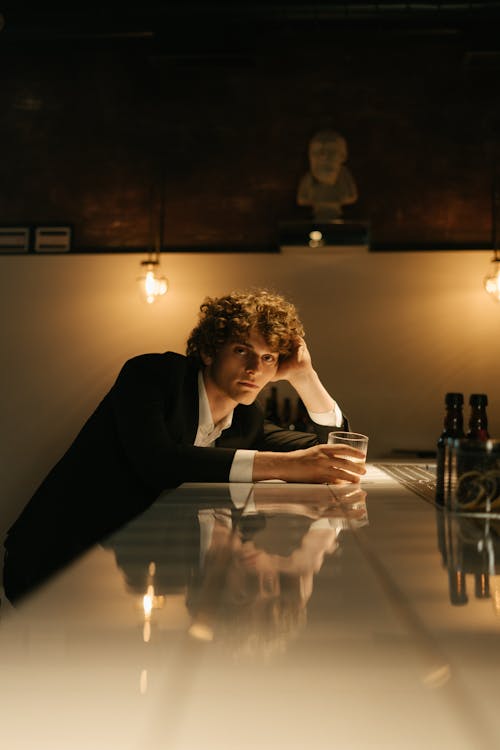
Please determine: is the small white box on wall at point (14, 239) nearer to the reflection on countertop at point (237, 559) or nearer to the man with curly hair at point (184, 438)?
the man with curly hair at point (184, 438)

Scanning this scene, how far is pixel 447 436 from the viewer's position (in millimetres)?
1488

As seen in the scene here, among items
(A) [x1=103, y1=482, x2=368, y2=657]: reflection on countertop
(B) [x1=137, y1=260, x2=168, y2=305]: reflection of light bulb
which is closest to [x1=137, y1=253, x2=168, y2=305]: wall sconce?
(B) [x1=137, y1=260, x2=168, y2=305]: reflection of light bulb

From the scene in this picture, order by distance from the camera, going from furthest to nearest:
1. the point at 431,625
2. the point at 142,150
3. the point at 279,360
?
the point at 142,150, the point at 279,360, the point at 431,625

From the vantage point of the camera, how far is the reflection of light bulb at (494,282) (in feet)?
11.0

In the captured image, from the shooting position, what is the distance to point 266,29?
12.5 feet

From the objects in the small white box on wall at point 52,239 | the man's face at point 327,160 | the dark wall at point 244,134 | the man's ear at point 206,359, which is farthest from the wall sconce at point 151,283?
the man's ear at point 206,359

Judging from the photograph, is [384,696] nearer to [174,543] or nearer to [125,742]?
[125,742]

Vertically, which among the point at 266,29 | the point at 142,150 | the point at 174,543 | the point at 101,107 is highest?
the point at 266,29

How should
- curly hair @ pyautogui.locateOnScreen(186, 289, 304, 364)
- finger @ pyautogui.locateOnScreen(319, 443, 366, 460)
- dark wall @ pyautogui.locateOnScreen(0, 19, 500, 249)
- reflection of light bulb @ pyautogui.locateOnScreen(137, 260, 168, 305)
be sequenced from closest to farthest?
1. finger @ pyautogui.locateOnScreen(319, 443, 366, 460)
2. curly hair @ pyautogui.locateOnScreen(186, 289, 304, 364)
3. reflection of light bulb @ pyautogui.locateOnScreen(137, 260, 168, 305)
4. dark wall @ pyautogui.locateOnScreen(0, 19, 500, 249)

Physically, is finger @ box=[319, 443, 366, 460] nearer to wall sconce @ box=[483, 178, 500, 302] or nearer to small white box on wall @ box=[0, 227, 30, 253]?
wall sconce @ box=[483, 178, 500, 302]

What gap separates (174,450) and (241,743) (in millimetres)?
1204

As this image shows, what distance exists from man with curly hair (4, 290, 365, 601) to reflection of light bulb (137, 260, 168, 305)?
57.8 inches

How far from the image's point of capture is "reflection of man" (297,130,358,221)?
11.7ft

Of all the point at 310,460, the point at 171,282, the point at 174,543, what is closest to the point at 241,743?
the point at 174,543
